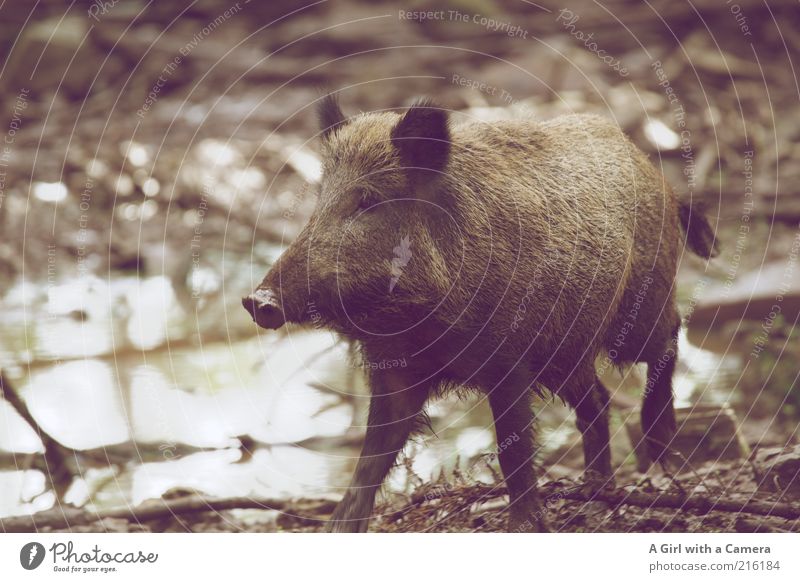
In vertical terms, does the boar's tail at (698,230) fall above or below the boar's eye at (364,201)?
below

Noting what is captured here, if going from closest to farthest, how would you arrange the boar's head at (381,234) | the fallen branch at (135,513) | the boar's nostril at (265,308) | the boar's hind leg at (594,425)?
the boar's nostril at (265,308) → the boar's head at (381,234) → the fallen branch at (135,513) → the boar's hind leg at (594,425)

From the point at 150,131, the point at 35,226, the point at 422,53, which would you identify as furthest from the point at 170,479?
the point at 422,53

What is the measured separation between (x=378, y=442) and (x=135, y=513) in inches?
45.6

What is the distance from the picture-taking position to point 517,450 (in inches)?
144

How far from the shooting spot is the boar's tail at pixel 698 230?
4.65m

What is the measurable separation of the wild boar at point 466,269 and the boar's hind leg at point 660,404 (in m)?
0.35

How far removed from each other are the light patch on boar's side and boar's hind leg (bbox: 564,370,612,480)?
1159 mm

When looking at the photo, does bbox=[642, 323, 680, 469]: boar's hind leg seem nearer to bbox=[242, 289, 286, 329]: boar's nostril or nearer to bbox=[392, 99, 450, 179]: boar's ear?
bbox=[392, 99, 450, 179]: boar's ear

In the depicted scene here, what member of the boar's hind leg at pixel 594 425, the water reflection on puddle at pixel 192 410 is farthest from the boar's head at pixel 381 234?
the boar's hind leg at pixel 594 425

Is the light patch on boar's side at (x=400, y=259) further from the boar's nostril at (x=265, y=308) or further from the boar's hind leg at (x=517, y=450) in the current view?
the boar's hind leg at (x=517, y=450)

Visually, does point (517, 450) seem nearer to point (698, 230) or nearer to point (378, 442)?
point (378, 442)

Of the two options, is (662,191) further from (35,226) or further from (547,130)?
(35,226)

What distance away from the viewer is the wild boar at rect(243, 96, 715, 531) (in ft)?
11.5

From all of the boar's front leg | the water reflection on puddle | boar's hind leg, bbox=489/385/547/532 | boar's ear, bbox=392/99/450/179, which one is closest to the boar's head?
boar's ear, bbox=392/99/450/179
